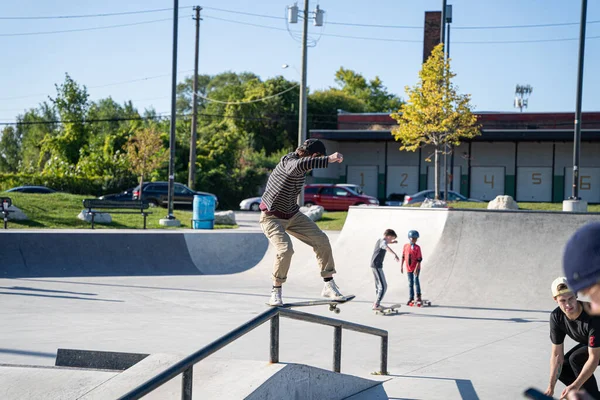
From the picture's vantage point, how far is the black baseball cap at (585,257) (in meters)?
1.58

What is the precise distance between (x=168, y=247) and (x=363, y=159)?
29.1m

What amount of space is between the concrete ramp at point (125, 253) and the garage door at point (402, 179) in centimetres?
2707

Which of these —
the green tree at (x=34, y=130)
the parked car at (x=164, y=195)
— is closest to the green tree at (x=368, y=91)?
→ the green tree at (x=34, y=130)

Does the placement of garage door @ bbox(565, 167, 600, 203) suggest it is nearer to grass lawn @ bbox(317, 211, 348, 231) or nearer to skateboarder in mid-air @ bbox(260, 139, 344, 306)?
grass lawn @ bbox(317, 211, 348, 231)

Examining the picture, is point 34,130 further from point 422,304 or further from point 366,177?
point 422,304

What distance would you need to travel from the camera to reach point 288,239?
742 cm

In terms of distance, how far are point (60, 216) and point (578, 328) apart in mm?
19800

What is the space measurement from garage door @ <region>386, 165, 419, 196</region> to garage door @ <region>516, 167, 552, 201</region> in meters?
6.32

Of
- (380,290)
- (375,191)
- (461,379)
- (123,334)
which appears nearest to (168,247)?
(380,290)

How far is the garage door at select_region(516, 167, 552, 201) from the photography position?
40656 mm

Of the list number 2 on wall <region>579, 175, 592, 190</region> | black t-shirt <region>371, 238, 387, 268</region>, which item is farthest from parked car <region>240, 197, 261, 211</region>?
black t-shirt <region>371, 238, 387, 268</region>

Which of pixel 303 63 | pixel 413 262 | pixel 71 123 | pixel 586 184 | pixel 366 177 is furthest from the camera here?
pixel 71 123

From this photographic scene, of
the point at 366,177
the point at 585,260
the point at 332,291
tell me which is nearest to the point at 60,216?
the point at 332,291

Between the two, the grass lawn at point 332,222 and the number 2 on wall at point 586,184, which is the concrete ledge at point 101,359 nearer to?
the grass lawn at point 332,222
